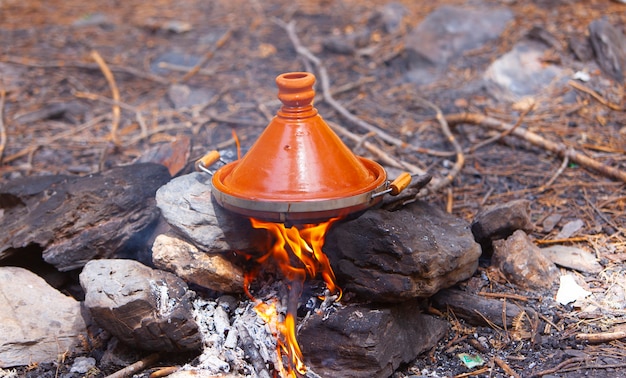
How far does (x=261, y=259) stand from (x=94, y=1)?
22.6 feet

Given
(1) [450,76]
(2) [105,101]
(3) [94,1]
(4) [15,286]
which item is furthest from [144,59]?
(4) [15,286]

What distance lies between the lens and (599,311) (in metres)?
3.27

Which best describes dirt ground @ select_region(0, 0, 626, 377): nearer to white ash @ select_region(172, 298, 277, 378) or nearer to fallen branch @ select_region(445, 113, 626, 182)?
fallen branch @ select_region(445, 113, 626, 182)

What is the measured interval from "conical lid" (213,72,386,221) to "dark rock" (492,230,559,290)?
929 millimetres

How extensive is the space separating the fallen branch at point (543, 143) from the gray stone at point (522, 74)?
0.64 meters

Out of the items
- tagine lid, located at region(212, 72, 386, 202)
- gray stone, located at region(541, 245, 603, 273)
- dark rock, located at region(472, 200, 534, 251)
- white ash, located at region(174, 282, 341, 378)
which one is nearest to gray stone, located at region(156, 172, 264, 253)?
tagine lid, located at region(212, 72, 386, 202)

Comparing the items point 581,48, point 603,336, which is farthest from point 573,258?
point 581,48

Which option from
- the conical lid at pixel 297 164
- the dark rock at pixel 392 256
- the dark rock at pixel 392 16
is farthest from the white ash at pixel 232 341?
the dark rock at pixel 392 16

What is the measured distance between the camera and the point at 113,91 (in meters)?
6.50

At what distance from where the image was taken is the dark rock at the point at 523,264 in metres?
3.49

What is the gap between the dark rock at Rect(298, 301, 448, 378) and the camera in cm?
289

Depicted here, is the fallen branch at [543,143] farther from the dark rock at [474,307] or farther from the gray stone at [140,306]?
the gray stone at [140,306]

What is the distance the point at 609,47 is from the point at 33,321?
5.34 m

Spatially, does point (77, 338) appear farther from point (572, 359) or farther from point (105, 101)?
point (105, 101)
